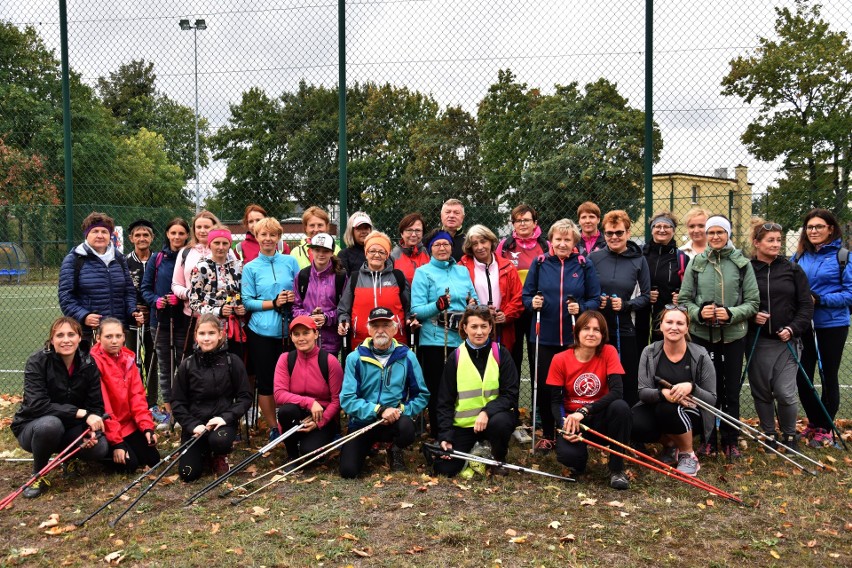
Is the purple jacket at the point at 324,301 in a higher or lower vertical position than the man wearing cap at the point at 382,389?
higher

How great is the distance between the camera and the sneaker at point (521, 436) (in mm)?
5786

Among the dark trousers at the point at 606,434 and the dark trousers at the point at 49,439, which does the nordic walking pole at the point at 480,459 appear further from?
the dark trousers at the point at 49,439

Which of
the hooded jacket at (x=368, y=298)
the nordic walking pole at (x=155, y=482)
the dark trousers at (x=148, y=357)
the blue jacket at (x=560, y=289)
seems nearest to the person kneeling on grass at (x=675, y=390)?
the blue jacket at (x=560, y=289)

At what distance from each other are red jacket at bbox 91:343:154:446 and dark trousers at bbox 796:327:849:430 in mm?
5029

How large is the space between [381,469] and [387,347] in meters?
0.87

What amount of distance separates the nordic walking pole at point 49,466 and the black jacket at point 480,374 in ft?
7.98

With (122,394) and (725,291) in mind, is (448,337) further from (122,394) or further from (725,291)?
(122,394)

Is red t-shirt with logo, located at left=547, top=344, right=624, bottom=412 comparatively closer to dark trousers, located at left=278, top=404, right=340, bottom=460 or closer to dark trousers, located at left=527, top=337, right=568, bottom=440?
dark trousers, located at left=527, top=337, right=568, bottom=440

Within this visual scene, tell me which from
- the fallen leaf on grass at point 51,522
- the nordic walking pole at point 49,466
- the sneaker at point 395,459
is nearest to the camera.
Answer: the fallen leaf on grass at point 51,522

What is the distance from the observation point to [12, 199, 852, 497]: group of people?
5.10 m

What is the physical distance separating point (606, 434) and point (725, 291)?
1416 mm

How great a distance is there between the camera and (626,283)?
18.3 feet

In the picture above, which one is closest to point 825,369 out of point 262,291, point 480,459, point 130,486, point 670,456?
point 670,456

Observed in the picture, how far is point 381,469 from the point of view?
5250 mm
